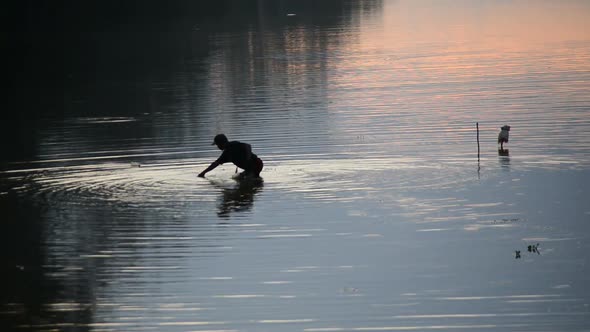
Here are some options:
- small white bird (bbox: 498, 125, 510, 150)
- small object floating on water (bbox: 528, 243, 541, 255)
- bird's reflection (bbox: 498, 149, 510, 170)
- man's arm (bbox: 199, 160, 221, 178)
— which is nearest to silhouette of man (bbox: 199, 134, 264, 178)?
man's arm (bbox: 199, 160, 221, 178)

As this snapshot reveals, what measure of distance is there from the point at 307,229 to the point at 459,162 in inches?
192

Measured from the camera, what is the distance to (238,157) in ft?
60.8

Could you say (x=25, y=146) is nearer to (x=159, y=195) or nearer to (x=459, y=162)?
Answer: (x=159, y=195)

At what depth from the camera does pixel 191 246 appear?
14570mm

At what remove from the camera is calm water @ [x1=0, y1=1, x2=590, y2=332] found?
39.5ft

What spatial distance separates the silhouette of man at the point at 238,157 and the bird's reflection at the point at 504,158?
3.79 metres

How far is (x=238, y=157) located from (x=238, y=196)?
1071mm

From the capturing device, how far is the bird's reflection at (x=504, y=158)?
62.6 ft

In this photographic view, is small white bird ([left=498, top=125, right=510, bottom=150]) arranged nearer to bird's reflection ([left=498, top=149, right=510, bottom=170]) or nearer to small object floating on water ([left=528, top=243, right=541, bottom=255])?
bird's reflection ([left=498, top=149, right=510, bottom=170])

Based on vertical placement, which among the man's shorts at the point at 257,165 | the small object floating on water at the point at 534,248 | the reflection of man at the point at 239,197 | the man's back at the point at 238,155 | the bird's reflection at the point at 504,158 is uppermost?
the man's back at the point at 238,155

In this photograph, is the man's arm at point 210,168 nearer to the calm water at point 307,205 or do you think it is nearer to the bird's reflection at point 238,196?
the calm water at point 307,205

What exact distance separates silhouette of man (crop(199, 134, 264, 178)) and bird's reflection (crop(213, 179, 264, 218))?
19cm

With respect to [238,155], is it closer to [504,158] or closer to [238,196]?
[238,196]

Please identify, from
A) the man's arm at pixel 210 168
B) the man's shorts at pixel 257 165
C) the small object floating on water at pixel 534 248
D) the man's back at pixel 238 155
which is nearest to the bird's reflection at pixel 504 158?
the man's shorts at pixel 257 165
